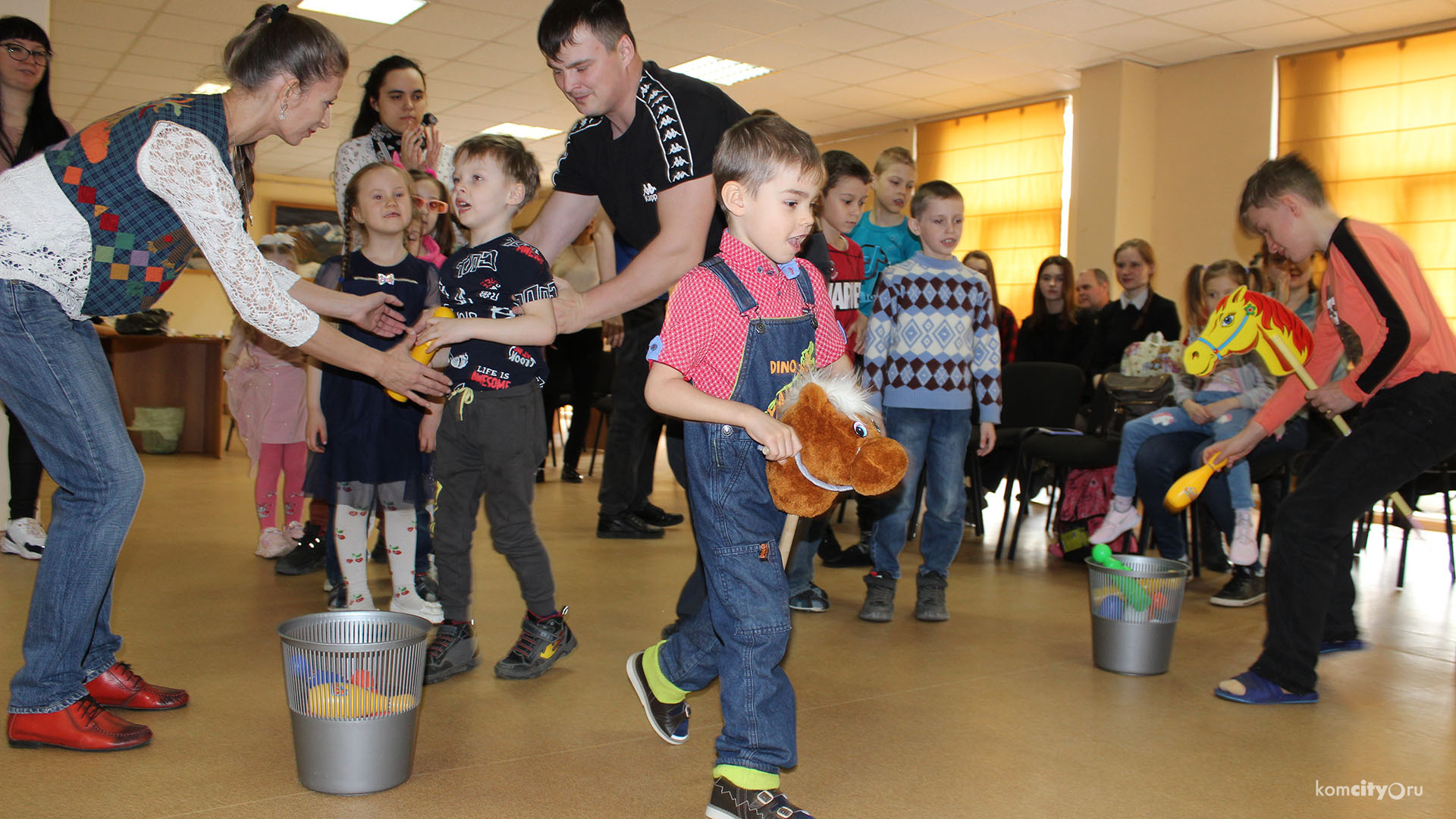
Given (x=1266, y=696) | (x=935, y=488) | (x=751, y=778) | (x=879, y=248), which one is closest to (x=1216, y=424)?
(x=935, y=488)

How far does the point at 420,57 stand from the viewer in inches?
347

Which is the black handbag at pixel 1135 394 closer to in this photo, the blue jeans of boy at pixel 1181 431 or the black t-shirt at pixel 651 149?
the blue jeans of boy at pixel 1181 431

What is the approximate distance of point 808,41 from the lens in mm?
8172

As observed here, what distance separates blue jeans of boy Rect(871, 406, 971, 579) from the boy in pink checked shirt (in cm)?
149

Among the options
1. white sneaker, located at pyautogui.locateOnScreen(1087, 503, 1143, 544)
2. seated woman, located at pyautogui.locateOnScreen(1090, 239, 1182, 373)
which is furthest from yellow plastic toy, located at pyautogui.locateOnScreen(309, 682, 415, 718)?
seated woman, located at pyautogui.locateOnScreen(1090, 239, 1182, 373)

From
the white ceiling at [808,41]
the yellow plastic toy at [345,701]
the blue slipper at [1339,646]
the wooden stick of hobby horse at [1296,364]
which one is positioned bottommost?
the blue slipper at [1339,646]

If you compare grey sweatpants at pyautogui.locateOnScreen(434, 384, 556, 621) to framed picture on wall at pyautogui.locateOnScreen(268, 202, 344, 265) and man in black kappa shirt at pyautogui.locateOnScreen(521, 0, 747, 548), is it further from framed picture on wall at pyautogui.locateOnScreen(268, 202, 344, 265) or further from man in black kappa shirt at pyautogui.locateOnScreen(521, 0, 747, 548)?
framed picture on wall at pyautogui.locateOnScreen(268, 202, 344, 265)

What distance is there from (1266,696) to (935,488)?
3.79ft

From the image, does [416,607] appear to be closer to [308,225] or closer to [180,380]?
[180,380]

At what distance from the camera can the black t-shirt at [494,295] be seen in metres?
2.51

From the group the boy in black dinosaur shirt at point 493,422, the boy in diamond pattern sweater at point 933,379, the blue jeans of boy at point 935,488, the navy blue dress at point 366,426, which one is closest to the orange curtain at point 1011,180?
the boy in diamond pattern sweater at point 933,379

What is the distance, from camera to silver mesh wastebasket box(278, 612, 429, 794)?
5.95 ft

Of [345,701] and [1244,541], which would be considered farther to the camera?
[1244,541]

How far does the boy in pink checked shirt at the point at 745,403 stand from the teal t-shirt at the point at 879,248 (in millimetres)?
2249
